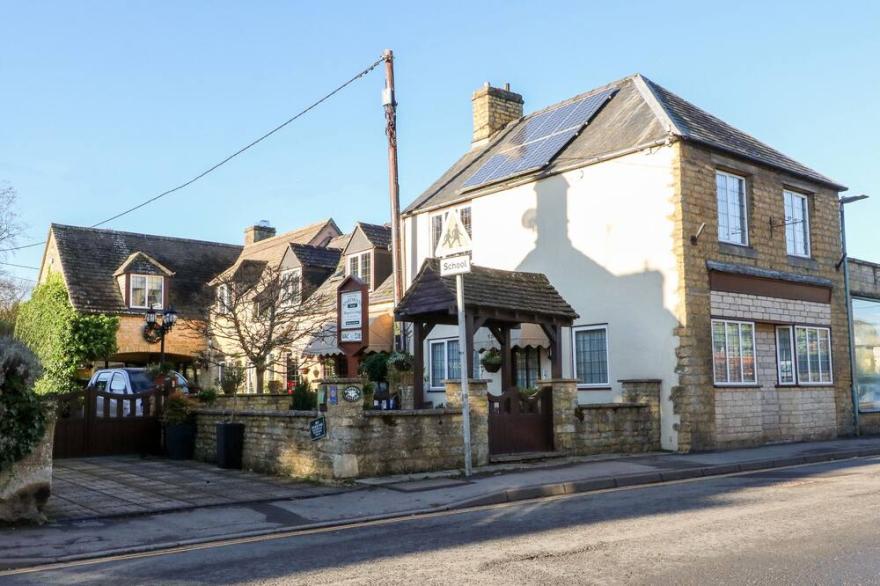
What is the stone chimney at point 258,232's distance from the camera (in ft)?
146

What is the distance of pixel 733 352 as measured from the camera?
1916 cm

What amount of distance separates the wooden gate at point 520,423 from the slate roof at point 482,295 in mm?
1825

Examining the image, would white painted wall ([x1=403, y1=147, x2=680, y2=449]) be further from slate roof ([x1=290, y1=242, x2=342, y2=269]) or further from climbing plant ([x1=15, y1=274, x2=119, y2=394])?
climbing plant ([x1=15, y1=274, x2=119, y2=394])

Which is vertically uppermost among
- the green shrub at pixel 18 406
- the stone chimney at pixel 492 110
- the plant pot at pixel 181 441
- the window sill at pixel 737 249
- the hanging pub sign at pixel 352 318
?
the stone chimney at pixel 492 110

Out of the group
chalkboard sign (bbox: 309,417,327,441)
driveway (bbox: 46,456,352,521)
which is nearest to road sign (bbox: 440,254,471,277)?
chalkboard sign (bbox: 309,417,327,441)

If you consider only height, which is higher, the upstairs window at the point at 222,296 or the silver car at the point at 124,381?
the upstairs window at the point at 222,296

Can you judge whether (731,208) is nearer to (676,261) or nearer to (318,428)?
(676,261)

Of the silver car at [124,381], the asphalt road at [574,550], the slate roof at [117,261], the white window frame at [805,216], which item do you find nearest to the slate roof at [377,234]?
the slate roof at [117,261]

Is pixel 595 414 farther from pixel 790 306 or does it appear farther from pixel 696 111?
pixel 696 111

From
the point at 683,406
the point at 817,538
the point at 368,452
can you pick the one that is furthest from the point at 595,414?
the point at 817,538

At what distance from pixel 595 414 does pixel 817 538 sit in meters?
8.96

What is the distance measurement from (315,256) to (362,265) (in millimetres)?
4986

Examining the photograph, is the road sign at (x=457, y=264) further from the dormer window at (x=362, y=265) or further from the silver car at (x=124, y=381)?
the dormer window at (x=362, y=265)

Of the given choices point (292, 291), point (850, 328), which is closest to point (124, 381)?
point (292, 291)
